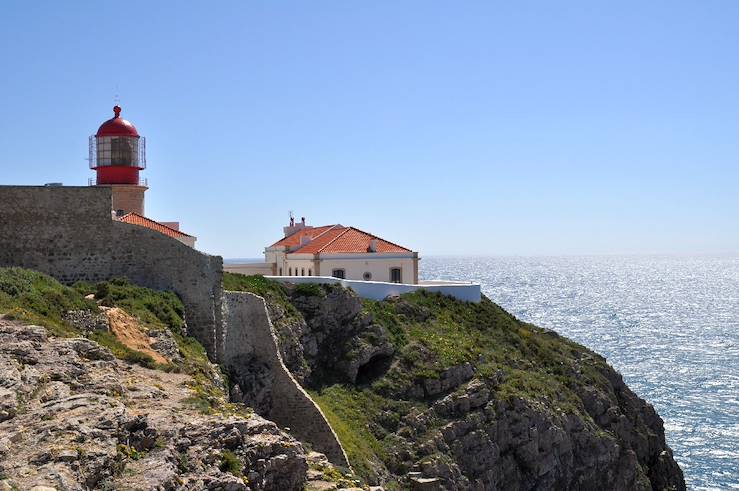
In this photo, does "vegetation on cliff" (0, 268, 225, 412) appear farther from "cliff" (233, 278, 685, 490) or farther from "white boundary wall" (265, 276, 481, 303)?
"white boundary wall" (265, 276, 481, 303)

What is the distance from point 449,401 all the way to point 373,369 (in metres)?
3.22

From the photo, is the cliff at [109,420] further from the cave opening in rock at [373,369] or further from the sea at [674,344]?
the sea at [674,344]

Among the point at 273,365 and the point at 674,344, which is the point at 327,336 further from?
the point at 674,344

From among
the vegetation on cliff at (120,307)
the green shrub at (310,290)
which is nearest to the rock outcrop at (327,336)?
the green shrub at (310,290)

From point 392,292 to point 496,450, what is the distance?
9.81 m

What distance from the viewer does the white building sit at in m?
44.6

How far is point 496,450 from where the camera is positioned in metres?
33.6

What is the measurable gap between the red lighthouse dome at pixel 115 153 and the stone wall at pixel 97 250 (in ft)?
34.9

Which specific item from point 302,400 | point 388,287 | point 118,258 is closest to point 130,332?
point 118,258

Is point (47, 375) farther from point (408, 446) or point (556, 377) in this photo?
point (556, 377)

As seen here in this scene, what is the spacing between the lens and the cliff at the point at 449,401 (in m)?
32.0

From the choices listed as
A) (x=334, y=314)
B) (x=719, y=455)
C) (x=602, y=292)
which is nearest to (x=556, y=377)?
(x=334, y=314)

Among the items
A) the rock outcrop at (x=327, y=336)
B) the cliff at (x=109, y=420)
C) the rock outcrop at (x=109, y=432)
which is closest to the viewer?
the rock outcrop at (x=109, y=432)

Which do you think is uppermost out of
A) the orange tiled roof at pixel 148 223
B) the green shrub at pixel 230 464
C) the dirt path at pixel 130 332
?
the orange tiled roof at pixel 148 223
